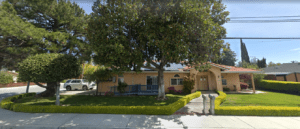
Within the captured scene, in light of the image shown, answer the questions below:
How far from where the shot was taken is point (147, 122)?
5.43 m

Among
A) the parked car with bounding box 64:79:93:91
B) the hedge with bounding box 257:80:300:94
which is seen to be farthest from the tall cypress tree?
the parked car with bounding box 64:79:93:91

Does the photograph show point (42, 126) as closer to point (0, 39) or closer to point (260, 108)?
point (0, 39)

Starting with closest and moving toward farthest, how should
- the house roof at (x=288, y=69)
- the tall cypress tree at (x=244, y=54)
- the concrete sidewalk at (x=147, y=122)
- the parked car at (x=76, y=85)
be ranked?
1. the concrete sidewalk at (x=147, y=122)
2. the parked car at (x=76, y=85)
3. the house roof at (x=288, y=69)
4. the tall cypress tree at (x=244, y=54)

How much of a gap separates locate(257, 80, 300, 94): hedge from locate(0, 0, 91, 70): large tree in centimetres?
2311

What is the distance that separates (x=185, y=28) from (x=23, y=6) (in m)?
14.1

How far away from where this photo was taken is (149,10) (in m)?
7.50

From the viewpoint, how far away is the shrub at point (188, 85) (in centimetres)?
1366

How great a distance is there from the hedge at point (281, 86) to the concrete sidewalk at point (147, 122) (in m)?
12.3

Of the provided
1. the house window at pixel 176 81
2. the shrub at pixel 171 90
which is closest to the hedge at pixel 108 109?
the shrub at pixel 171 90

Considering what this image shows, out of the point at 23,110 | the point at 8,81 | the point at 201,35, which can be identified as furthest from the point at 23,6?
the point at 8,81

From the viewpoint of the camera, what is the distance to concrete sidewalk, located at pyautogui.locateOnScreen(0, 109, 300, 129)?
4996 millimetres

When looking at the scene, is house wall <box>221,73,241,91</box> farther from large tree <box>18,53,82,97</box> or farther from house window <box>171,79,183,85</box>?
large tree <box>18,53,82,97</box>

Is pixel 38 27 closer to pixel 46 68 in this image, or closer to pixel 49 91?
pixel 46 68

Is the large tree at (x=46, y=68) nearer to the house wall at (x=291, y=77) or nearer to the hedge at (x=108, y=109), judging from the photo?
the hedge at (x=108, y=109)
